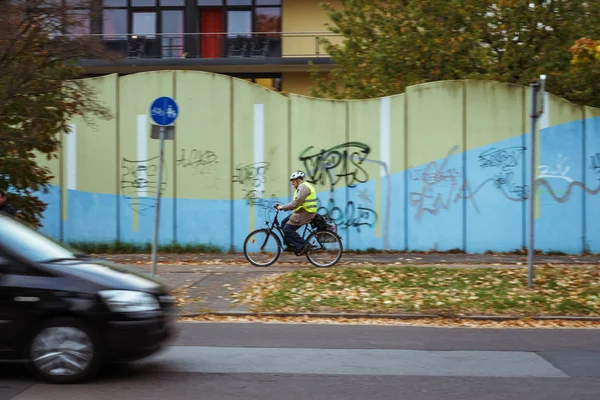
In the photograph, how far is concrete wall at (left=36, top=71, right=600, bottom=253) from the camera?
49.9 ft

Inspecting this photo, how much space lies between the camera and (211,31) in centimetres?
2941

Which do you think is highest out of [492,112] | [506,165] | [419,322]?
[492,112]

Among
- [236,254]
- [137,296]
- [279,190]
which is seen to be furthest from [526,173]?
[137,296]

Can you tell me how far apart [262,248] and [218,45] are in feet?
54.3

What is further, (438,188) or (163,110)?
(438,188)

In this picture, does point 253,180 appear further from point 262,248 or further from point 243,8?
point 243,8

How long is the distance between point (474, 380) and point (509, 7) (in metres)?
11.2

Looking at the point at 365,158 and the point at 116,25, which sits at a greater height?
the point at 116,25

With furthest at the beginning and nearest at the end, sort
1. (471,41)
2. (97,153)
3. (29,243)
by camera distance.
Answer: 1. (471,41)
2. (97,153)
3. (29,243)

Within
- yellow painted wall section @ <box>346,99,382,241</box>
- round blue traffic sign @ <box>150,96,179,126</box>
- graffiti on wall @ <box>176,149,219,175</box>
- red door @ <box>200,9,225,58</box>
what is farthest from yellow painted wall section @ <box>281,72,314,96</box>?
round blue traffic sign @ <box>150,96,179,126</box>

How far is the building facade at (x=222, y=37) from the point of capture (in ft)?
92.6

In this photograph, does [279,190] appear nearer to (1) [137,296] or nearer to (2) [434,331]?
(2) [434,331]

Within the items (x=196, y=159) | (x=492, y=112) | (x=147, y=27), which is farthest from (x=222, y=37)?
(x=492, y=112)

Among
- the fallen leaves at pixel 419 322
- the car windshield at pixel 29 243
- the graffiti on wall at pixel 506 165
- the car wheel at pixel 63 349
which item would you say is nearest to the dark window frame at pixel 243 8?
the graffiti on wall at pixel 506 165
